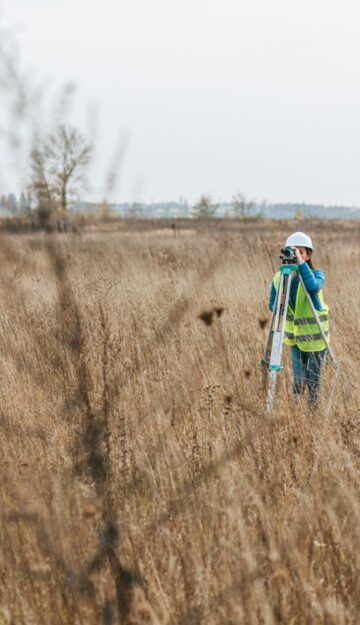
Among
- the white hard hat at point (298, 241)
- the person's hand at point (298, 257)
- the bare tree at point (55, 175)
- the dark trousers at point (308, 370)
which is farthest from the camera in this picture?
the dark trousers at point (308, 370)

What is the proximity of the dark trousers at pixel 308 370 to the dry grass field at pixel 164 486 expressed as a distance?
97 millimetres

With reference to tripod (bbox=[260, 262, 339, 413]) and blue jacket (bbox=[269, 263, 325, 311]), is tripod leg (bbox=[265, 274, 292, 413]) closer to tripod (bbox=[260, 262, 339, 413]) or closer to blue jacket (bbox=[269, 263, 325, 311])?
tripod (bbox=[260, 262, 339, 413])

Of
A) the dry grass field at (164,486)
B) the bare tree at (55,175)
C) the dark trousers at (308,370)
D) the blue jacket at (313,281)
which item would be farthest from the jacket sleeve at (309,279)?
the bare tree at (55,175)

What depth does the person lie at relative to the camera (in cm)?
362

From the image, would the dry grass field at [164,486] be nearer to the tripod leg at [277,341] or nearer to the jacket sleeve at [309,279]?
the tripod leg at [277,341]

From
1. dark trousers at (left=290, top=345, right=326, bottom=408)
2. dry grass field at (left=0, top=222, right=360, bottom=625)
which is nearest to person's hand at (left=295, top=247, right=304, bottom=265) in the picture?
dark trousers at (left=290, top=345, right=326, bottom=408)

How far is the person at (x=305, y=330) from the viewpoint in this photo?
11.9 ft

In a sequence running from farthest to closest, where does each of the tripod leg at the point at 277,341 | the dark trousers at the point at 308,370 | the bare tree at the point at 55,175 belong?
1. the dark trousers at the point at 308,370
2. the tripod leg at the point at 277,341
3. the bare tree at the point at 55,175

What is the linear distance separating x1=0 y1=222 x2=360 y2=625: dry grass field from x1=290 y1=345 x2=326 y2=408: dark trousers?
0.10 m

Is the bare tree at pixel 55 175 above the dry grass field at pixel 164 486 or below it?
above

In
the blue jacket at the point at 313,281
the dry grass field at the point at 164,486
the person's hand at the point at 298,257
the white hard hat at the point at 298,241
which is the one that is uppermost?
the white hard hat at the point at 298,241

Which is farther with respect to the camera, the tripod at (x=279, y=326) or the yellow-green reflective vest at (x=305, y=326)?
the yellow-green reflective vest at (x=305, y=326)

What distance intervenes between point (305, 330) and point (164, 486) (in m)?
1.67

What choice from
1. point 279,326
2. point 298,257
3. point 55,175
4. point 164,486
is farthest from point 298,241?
point 55,175
